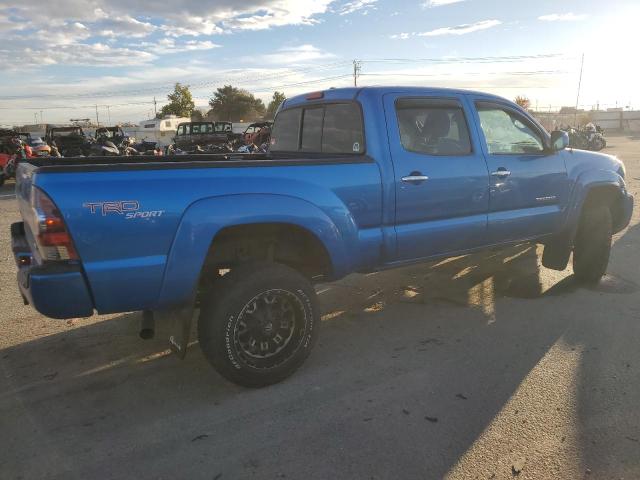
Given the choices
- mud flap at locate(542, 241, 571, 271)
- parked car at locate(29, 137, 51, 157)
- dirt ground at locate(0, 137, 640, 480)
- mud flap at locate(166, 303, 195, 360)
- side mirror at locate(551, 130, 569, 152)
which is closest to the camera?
dirt ground at locate(0, 137, 640, 480)

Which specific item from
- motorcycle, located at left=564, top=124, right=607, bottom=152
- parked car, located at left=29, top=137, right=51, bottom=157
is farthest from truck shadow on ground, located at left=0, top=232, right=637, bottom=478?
motorcycle, located at left=564, top=124, right=607, bottom=152

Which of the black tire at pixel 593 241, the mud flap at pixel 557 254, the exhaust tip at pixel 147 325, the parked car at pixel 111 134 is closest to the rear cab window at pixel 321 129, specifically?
the exhaust tip at pixel 147 325

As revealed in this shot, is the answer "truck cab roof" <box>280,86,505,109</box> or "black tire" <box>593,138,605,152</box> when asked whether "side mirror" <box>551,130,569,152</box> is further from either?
"black tire" <box>593,138,605,152</box>

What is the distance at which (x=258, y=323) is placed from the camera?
336cm

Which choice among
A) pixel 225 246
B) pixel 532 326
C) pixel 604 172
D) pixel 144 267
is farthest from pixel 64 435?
pixel 604 172

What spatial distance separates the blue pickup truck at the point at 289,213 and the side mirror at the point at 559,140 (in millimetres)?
16

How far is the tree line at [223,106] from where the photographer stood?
78188 millimetres

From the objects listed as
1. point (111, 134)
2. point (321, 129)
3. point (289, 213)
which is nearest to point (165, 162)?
point (289, 213)

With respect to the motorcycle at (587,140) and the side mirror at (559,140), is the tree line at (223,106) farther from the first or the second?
the side mirror at (559,140)

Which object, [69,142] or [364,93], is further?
[69,142]

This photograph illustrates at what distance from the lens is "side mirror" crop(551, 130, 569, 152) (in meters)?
4.81

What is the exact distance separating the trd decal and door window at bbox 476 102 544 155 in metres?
3.00

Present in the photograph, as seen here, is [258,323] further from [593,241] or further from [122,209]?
[593,241]

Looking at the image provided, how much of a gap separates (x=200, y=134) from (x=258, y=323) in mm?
23648
